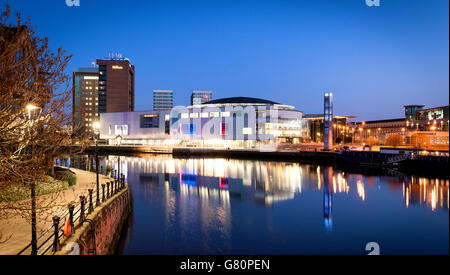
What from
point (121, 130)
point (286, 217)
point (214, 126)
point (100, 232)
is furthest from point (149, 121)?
point (100, 232)

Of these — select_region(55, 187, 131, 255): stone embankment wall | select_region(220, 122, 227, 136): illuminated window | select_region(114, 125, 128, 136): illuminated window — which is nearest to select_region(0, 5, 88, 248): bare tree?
select_region(55, 187, 131, 255): stone embankment wall

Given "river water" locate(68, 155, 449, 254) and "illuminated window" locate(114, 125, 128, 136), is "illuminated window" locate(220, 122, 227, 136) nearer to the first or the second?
"illuminated window" locate(114, 125, 128, 136)

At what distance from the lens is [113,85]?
144 m

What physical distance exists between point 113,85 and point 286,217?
5490 inches

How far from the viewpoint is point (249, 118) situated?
89438 millimetres

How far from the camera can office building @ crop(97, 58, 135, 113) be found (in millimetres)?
143875

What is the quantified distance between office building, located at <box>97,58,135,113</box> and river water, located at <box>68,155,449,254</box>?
11804cm

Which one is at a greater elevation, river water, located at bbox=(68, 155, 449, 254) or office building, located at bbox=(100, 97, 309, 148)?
office building, located at bbox=(100, 97, 309, 148)

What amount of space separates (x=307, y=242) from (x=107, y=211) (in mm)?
10984

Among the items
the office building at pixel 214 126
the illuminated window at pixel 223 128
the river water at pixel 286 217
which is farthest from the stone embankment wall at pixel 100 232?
the office building at pixel 214 126

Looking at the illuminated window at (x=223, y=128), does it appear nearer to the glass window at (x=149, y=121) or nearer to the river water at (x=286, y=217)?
the glass window at (x=149, y=121)

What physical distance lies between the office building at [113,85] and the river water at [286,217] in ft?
387

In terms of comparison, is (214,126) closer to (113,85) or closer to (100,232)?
(100,232)

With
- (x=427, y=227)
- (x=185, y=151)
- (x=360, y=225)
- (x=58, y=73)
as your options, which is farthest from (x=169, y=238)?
(x=185, y=151)
